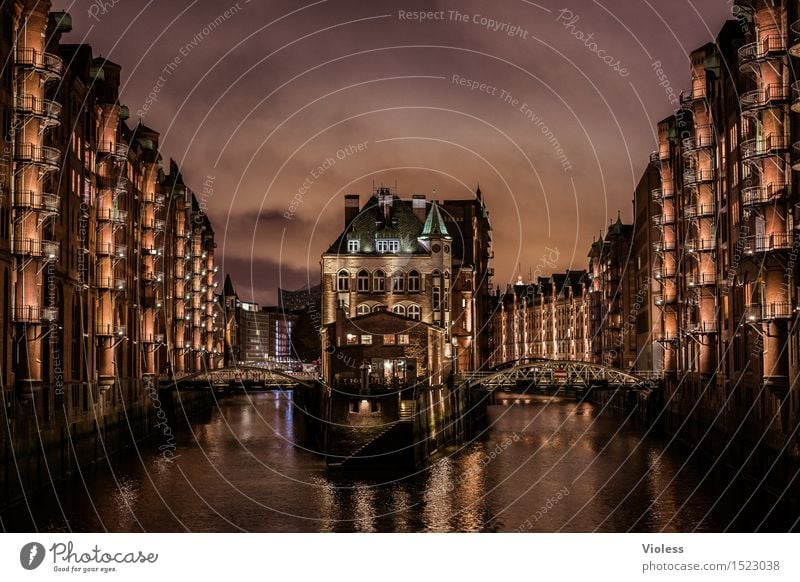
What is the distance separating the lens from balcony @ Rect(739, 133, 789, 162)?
40.7 meters

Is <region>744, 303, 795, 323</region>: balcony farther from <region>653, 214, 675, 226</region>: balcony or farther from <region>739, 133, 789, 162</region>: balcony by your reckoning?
<region>653, 214, 675, 226</region>: balcony

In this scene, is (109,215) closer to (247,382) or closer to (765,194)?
(247,382)

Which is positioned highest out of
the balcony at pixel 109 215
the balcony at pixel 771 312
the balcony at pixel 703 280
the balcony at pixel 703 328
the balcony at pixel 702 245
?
the balcony at pixel 109 215

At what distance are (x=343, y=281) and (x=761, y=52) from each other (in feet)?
161

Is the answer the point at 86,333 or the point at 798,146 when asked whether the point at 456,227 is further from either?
the point at 798,146

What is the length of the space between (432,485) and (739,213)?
18525 millimetres

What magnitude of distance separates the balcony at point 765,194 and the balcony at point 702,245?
1406cm

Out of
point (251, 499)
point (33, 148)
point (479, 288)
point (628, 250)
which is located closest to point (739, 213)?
point (251, 499)

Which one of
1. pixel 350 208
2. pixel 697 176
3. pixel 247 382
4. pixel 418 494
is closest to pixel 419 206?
pixel 350 208

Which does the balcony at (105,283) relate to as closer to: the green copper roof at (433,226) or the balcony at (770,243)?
the balcony at (770,243)

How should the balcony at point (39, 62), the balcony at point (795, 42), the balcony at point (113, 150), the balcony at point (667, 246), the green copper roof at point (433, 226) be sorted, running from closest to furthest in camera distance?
the balcony at point (795, 42) < the balcony at point (39, 62) < the balcony at point (113, 150) < the balcony at point (667, 246) < the green copper roof at point (433, 226)

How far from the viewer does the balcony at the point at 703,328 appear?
2176 inches

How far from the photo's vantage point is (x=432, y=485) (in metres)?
47.0

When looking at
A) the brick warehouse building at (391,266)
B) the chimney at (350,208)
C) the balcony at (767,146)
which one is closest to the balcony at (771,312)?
the balcony at (767,146)
